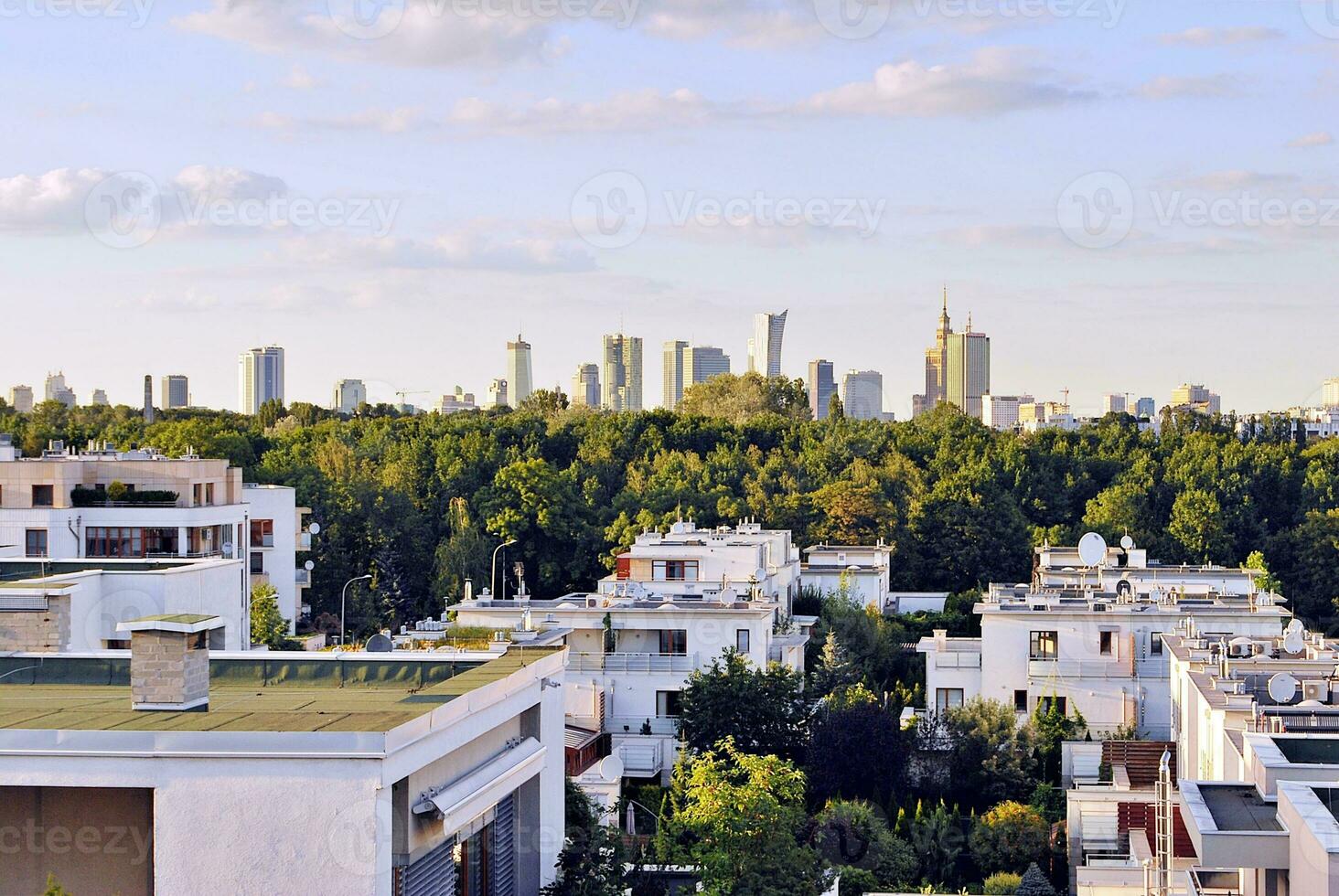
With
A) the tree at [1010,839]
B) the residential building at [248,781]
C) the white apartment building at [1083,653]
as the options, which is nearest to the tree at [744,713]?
the white apartment building at [1083,653]

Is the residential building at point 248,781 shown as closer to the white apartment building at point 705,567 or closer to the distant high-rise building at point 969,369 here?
the white apartment building at point 705,567

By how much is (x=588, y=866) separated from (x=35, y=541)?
2204cm

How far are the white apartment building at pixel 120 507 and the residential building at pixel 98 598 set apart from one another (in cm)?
1042

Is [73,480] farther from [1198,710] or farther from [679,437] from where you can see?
[679,437]

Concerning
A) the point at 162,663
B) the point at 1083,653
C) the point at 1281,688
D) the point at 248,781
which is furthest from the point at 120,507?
the point at 248,781

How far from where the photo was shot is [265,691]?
500 inches

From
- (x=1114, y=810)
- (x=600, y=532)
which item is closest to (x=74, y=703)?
(x=1114, y=810)

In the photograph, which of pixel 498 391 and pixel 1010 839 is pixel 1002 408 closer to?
pixel 498 391

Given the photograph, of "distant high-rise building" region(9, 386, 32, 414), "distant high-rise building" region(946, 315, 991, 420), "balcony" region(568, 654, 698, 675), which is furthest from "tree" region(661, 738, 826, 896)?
"distant high-rise building" region(946, 315, 991, 420)

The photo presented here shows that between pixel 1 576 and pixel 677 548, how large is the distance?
21.8 metres

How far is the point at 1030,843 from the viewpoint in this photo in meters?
23.2

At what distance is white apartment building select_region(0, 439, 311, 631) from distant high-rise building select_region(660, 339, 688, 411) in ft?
332

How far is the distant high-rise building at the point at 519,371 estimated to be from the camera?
4542 inches

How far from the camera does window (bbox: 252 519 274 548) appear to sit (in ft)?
135
